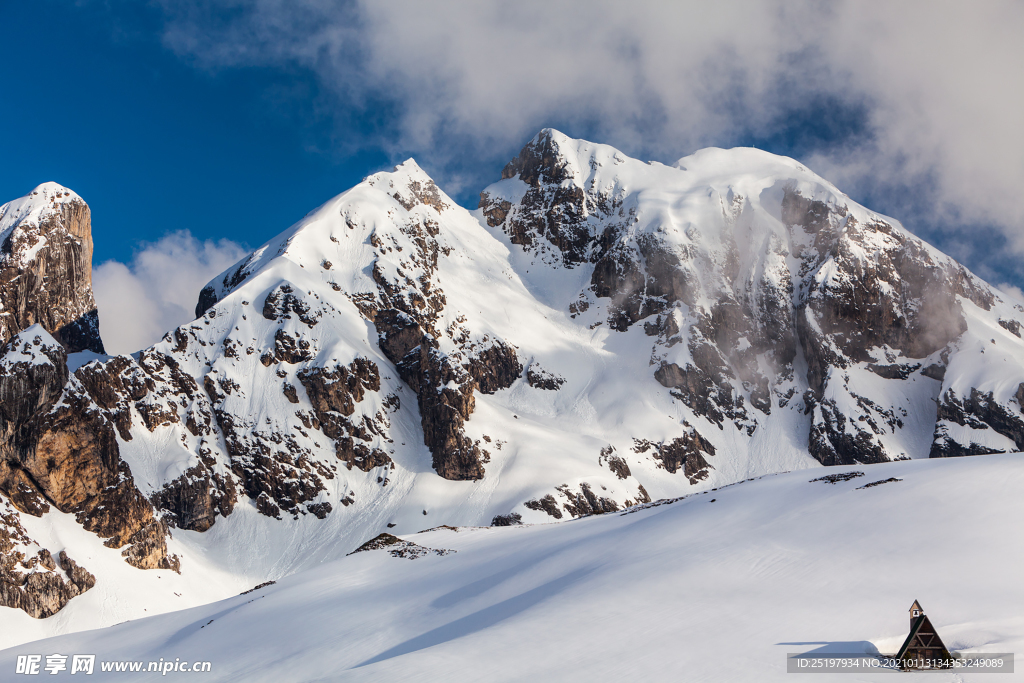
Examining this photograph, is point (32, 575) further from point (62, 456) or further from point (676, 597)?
point (676, 597)

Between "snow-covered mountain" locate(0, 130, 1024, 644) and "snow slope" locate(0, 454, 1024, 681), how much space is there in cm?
5446

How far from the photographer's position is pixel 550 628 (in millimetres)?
23688

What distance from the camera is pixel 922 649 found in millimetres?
18188

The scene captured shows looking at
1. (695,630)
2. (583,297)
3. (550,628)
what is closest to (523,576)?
(550,628)

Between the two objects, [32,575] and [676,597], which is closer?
[676,597]

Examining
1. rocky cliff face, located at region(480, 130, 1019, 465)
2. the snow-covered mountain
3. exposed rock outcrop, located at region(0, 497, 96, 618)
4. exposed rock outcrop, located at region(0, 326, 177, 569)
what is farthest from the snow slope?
rocky cliff face, located at region(480, 130, 1019, 465)

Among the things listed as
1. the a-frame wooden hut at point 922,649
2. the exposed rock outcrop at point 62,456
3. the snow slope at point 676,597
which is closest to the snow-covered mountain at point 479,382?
the exposed rock outcrop at point 62,456

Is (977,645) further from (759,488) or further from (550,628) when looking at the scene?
(759,488)

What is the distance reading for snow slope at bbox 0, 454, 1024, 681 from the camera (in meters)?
20.4

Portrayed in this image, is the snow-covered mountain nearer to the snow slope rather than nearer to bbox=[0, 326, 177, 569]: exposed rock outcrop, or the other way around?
bbox=[0, 326, 177, 569]: exposed rock outcrop

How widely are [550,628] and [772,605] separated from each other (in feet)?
24.8

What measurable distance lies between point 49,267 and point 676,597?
11440cm

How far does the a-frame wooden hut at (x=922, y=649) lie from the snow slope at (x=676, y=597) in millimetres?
888

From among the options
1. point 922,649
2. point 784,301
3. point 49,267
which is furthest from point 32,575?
point 784,301
